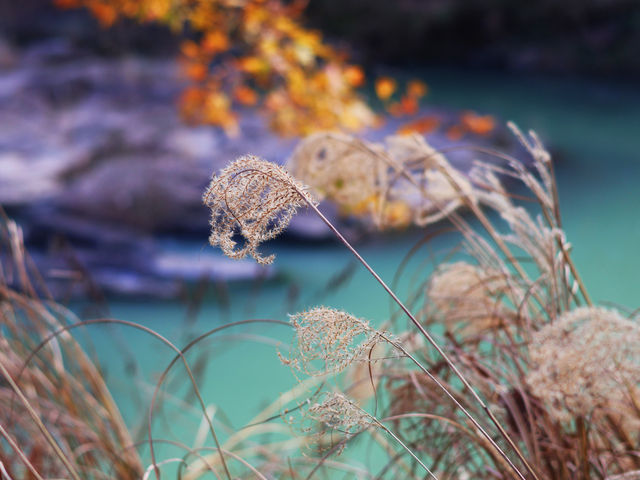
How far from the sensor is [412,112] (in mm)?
2604

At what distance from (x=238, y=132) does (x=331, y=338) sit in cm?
209

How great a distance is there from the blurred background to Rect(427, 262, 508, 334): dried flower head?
1.16ft

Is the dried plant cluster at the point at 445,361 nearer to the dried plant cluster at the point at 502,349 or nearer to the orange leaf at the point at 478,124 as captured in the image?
the dried plant cluster at the point at 502,349

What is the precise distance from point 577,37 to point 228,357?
283 cm

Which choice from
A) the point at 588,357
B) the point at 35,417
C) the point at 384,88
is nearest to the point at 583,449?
the point at 588,357

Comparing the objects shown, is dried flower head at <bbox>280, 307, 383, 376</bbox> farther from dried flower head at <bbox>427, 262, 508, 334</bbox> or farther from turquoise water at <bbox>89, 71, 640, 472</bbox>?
turquoise water at <bbox>89, 71, 640, 472</bbox>

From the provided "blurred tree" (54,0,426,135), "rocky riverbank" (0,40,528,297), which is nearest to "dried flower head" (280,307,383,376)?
"blurred tree" (54,0,426,135)

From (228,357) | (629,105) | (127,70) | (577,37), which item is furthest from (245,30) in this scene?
(577,37)

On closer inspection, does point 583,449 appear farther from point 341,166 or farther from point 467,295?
point 341,166

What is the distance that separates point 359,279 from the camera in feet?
6.32

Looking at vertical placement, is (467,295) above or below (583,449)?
above

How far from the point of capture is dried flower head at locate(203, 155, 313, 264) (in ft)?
0.77

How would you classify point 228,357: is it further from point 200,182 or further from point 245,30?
point 245,30

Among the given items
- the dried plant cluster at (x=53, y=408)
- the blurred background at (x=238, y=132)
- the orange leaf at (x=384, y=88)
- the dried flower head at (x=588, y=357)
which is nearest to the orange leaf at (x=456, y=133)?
the blurred background at (x=238, y=132)
